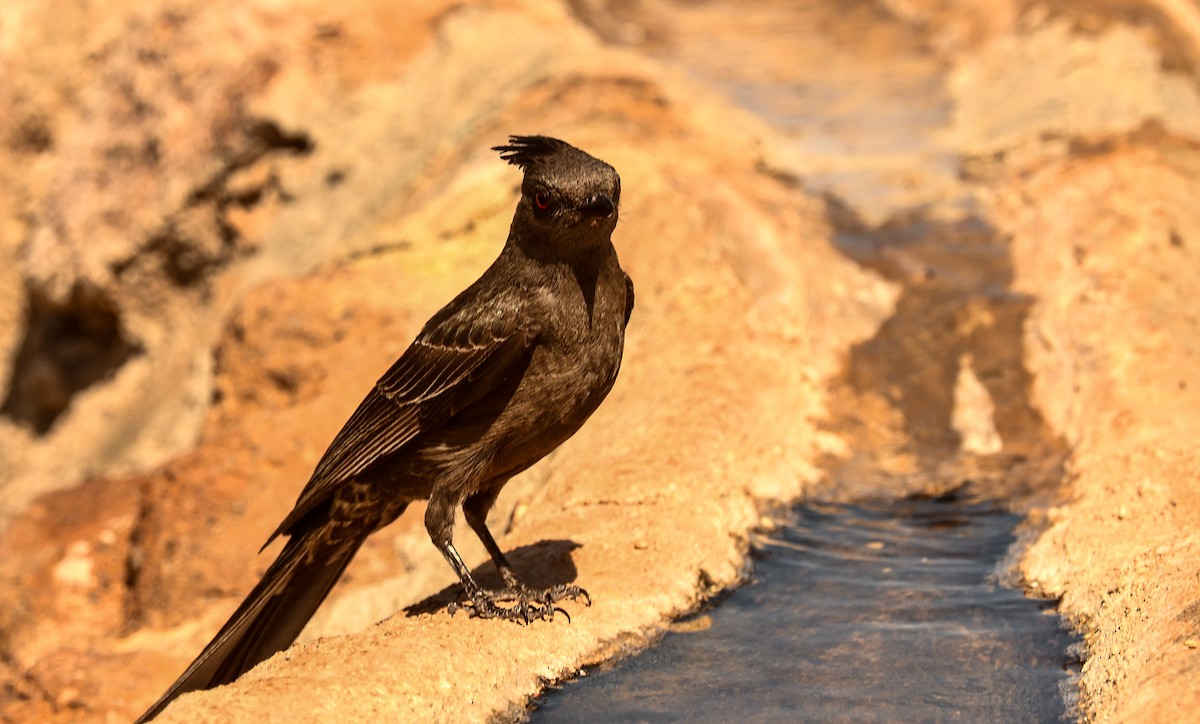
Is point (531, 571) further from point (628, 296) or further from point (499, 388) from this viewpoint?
point (628, 296)

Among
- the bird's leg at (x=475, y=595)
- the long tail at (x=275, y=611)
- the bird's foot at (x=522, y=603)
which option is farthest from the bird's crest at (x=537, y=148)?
the long tail at (x=275, y=611)

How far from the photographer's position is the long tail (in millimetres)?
5410

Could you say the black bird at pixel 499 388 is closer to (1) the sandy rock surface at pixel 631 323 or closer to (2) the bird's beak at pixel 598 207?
(2) the bird's beak at pixel 598 207

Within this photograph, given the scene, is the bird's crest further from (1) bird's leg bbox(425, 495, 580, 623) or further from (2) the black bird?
(1) bird's leg bbox(425, 495, 580, 623)

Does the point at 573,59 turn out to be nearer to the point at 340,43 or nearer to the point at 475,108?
the point at 475,108

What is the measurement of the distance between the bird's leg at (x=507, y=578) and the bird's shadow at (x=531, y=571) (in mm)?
66

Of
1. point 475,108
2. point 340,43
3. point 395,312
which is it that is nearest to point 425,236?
point 395,312

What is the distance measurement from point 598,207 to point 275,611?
213cm

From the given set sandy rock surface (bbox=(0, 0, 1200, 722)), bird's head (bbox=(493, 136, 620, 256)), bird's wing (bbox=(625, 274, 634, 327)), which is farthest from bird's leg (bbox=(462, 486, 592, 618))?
bird's head (bbox=(493, 136, 620, 256))

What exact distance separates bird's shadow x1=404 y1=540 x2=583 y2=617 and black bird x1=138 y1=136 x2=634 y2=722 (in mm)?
148

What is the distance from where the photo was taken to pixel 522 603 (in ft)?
15.9

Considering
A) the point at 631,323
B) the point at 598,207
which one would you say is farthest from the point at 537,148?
the point at 631,323

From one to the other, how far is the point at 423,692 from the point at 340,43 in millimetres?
8577

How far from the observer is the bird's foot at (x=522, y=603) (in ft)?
15.9
